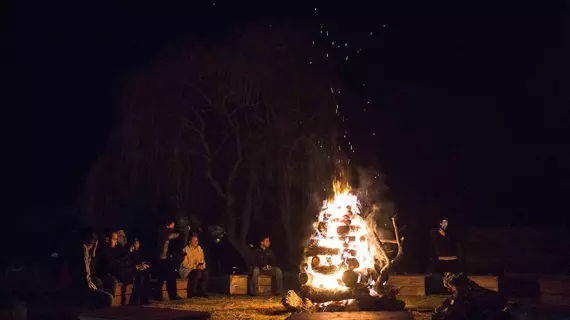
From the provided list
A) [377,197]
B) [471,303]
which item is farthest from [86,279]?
[377,197]

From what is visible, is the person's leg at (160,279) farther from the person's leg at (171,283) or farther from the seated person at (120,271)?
the seated person at (120,271)

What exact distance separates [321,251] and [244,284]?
11.8 feet

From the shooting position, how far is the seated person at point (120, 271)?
11750 millimetres

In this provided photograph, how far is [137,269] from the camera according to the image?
1258cm

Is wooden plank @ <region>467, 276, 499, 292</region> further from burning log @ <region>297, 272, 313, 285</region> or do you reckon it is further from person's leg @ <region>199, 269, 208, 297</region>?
person's leg @ <region>199, 269, 208, 297</region>

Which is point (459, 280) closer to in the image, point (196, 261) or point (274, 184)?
point (196, 261)

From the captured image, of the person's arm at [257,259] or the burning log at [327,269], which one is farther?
the person's arm at [257,259]

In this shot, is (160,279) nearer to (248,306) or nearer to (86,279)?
(248,306)

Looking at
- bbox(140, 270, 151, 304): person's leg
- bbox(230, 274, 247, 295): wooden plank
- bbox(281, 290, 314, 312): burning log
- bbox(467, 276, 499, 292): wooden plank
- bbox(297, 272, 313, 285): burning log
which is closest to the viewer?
bbox(281, 290, 314, 312): burning log

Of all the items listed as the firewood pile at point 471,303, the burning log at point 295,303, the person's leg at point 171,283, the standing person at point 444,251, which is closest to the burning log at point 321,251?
the burning log at point 295,303

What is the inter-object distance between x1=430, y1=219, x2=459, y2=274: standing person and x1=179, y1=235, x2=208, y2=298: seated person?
4855 mm

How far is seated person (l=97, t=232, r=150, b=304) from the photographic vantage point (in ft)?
38.5

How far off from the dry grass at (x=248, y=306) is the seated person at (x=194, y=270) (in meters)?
0.42

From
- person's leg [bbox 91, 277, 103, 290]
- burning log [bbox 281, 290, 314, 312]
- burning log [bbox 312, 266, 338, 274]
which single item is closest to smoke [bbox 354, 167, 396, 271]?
burning log [bbox 312, 266, 338, 274]
